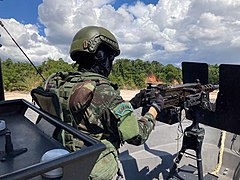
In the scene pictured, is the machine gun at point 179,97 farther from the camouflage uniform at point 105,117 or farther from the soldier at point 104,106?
the camouflage uniform at point 105,117

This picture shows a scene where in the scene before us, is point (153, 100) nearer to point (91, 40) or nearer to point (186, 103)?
point (186, 103)

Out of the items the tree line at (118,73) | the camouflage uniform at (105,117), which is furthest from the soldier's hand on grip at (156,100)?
the tree line at (118,73)

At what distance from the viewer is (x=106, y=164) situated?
1532mm

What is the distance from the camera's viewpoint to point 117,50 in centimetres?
167

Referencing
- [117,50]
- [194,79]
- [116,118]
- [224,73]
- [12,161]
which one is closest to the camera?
[12,161]

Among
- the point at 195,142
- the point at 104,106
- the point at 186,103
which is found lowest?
the point at 195,142

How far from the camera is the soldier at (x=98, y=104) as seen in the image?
53.2 inches

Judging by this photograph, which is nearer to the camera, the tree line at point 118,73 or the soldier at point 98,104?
the soldier at point 98,104

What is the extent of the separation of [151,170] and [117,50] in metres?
1.63

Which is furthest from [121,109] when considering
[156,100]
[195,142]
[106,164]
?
[195,142]

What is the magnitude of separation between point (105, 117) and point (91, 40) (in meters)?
0.46

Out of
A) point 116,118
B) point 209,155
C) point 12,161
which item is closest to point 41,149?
point 12,161

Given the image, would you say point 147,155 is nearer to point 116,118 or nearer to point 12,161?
point 116,118

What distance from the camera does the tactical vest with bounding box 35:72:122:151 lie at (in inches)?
53.4
